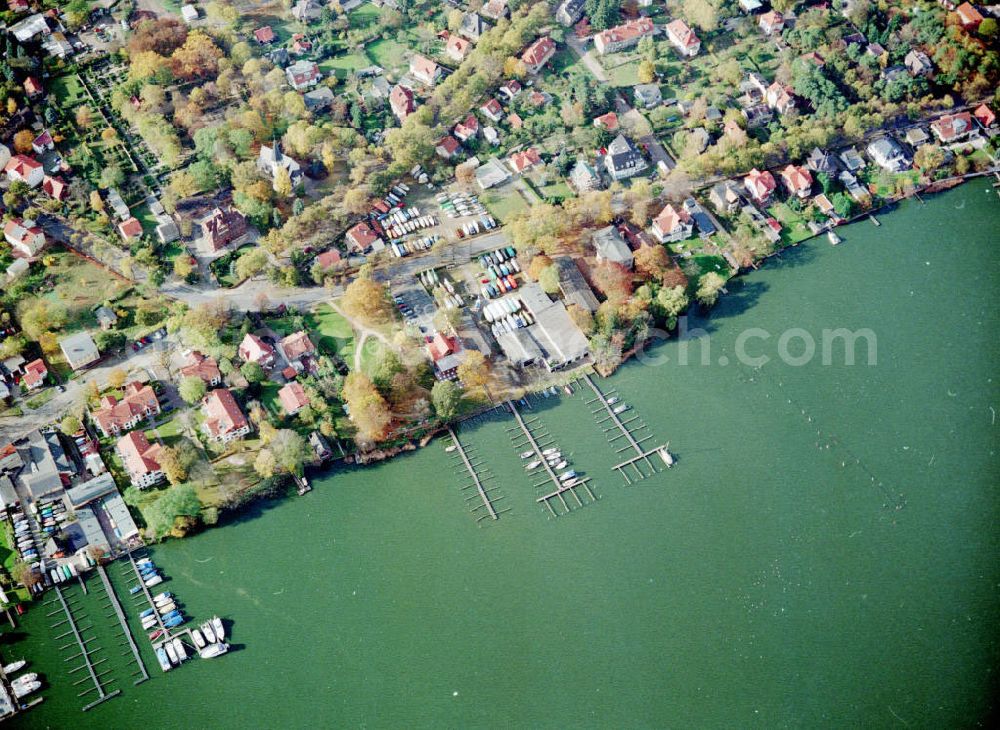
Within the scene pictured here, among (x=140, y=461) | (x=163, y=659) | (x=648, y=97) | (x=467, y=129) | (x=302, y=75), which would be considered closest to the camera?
(x=163, y=659)

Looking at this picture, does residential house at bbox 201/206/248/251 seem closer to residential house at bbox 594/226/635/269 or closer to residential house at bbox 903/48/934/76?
residential house at bbox 594/226/635/269

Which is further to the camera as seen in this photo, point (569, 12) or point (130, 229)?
point (569, 12)

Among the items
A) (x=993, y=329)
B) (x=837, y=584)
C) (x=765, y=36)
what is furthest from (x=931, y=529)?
(x=765, y=36)

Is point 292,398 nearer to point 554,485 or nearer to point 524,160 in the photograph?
point 554,485

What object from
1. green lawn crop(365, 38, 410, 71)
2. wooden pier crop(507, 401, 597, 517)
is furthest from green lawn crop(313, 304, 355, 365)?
green lawn crop(365, 38, 410, 71)

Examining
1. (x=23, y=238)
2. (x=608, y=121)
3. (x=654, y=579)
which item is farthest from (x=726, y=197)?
(x=23, y=238)
